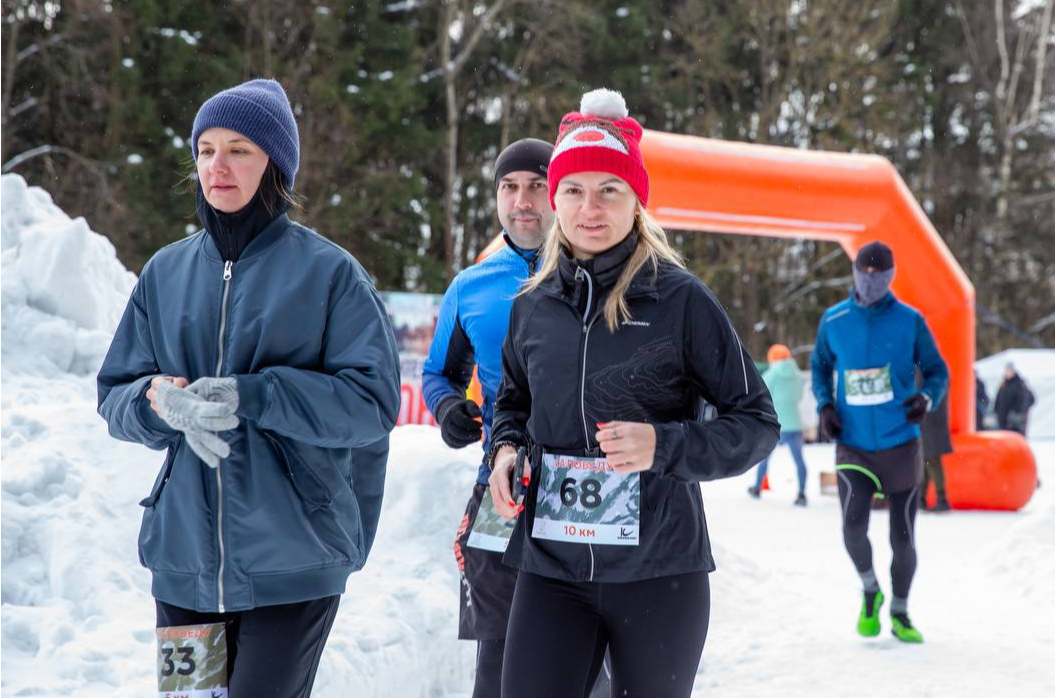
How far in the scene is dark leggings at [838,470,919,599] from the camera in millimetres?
5398

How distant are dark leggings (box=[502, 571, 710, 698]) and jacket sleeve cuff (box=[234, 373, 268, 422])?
70cm

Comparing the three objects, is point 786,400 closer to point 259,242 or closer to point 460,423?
point 460,423

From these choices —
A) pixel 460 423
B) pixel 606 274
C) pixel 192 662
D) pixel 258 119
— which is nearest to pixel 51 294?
pixel 460 423

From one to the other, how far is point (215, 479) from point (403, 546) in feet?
10.2

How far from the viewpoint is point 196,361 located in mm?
2180

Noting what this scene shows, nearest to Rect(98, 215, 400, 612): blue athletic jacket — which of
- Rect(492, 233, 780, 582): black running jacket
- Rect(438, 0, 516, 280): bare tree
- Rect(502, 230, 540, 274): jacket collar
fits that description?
Rect(492, 233, 780, 582): black running jacket

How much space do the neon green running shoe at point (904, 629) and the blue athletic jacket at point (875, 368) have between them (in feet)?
2.93

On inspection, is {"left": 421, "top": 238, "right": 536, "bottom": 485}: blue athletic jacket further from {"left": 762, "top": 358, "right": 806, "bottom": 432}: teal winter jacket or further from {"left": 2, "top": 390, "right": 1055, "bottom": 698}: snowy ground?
{"left": 762, "top": 358, "right": 806, "bottom": 432}: teal winter jacket

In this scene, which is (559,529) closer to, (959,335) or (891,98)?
(959,335)

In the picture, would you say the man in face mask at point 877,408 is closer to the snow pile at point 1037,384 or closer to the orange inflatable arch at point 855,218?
the orange inflatable arch at point 855,218

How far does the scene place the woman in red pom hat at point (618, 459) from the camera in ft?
7.16

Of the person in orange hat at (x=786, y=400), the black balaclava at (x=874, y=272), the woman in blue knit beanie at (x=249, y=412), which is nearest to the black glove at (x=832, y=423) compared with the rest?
the black balaclava at (x=874, y=272)

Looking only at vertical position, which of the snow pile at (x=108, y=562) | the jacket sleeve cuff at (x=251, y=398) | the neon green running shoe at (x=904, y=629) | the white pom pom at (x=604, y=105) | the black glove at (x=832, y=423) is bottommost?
the neon green running shoe at (x=904, y=629)

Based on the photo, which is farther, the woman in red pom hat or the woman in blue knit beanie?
the woman in red pom hat
